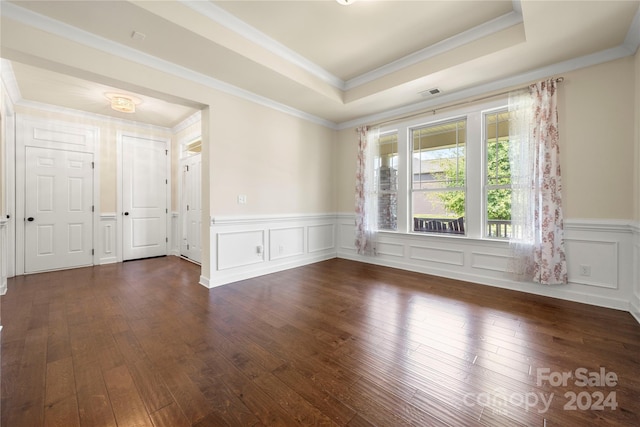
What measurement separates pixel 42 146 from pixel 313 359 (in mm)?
5585

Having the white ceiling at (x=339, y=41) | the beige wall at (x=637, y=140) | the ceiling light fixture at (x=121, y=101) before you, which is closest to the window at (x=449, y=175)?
the white ceiling at (x=339, y=41)

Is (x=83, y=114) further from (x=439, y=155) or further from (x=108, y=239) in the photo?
(x=439, y=155)

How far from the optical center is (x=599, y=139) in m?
2.91

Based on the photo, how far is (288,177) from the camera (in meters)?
4.64

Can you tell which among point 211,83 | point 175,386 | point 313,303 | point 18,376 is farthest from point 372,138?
point 18,376

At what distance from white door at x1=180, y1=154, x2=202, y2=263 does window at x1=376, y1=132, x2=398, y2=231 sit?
342cm

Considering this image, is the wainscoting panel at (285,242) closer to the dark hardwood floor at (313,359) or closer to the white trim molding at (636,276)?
the dark hardwood floor at (313,359)

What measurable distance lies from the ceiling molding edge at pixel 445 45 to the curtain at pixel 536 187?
939 mm

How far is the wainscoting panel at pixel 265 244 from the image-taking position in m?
3.69

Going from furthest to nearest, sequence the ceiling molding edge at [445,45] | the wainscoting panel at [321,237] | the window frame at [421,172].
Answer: the wainscoting panel at [321,237] < the window frame at [421,172] < the ceiling molding edge at [445,45]

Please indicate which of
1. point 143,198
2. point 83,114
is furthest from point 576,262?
point 83,114

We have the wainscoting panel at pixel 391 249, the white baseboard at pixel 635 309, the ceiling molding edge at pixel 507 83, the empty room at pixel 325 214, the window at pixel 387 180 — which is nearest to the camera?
the empty room at pixel 325 214

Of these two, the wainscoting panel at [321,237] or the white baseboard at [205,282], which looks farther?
the wainscoting panel at [321,237]

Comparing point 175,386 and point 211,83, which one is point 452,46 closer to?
point 211,83
